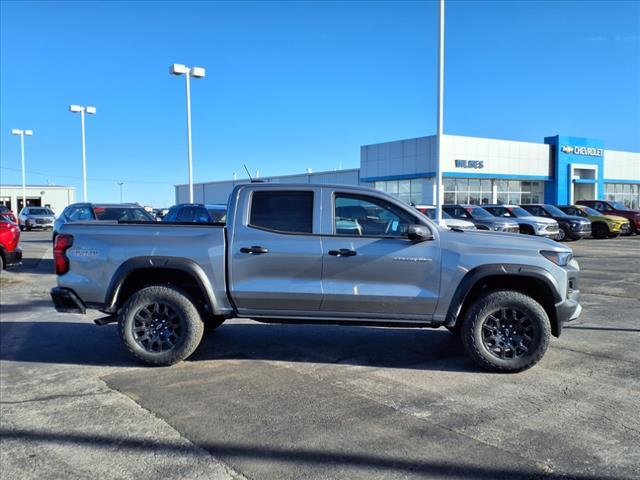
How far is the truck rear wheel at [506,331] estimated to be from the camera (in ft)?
18.2

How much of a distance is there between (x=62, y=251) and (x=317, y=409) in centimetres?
330

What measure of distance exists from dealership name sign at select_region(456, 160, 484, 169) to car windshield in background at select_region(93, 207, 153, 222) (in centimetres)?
2738

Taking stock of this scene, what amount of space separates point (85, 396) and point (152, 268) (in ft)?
4.76

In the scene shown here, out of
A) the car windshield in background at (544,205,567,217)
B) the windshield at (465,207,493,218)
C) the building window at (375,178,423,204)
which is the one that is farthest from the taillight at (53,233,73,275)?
the building window at (375,178,423,204)

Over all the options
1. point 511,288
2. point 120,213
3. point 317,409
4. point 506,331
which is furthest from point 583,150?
point 317,409

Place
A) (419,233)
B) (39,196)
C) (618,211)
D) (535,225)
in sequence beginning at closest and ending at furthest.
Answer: (419,233)
(535,225)
(618,211)
(39,196)

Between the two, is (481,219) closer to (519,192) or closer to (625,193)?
(519,192)

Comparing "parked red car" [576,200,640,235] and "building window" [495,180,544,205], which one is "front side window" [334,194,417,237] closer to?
"parked red car" [576,200,640,235]

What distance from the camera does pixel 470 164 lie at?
38.6m

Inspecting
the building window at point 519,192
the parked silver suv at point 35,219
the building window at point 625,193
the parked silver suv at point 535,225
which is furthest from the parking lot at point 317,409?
the building window at point 625,193

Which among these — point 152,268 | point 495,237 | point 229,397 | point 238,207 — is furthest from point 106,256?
point 495,237

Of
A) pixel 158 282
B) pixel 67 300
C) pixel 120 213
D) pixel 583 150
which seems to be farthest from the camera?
pixel 583 150

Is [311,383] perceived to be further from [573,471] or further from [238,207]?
[573,471]

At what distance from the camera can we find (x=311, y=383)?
17.5ft
